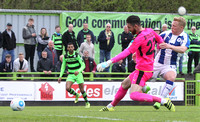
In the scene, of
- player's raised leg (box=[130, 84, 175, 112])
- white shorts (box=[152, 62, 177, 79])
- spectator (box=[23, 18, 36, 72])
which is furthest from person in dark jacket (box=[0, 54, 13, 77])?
player's raised leg (box=[130, 84, 175, 112])

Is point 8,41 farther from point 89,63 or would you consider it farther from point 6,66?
point 89,63

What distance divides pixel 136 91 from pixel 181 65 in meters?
11.2

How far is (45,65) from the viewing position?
18016 mm

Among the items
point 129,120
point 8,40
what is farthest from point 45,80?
point 129,120

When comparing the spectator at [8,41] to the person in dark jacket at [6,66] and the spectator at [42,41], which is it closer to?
the person in dark jacket at [6,66]

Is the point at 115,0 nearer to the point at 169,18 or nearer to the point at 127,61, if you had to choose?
the point at 169,18

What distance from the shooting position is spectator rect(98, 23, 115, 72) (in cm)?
1862

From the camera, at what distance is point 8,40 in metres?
17.5

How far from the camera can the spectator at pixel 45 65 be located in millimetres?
17812

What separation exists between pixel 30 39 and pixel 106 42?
9.84 ft

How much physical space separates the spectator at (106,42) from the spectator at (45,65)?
216cm

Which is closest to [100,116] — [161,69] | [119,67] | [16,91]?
[161,69]

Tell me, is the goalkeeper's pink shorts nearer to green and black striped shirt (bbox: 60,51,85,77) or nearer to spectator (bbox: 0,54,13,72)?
green and black striped shirt (bbox: 60,51,85,77)

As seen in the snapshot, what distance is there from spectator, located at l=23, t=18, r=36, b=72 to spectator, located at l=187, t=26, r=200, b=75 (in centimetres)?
649
